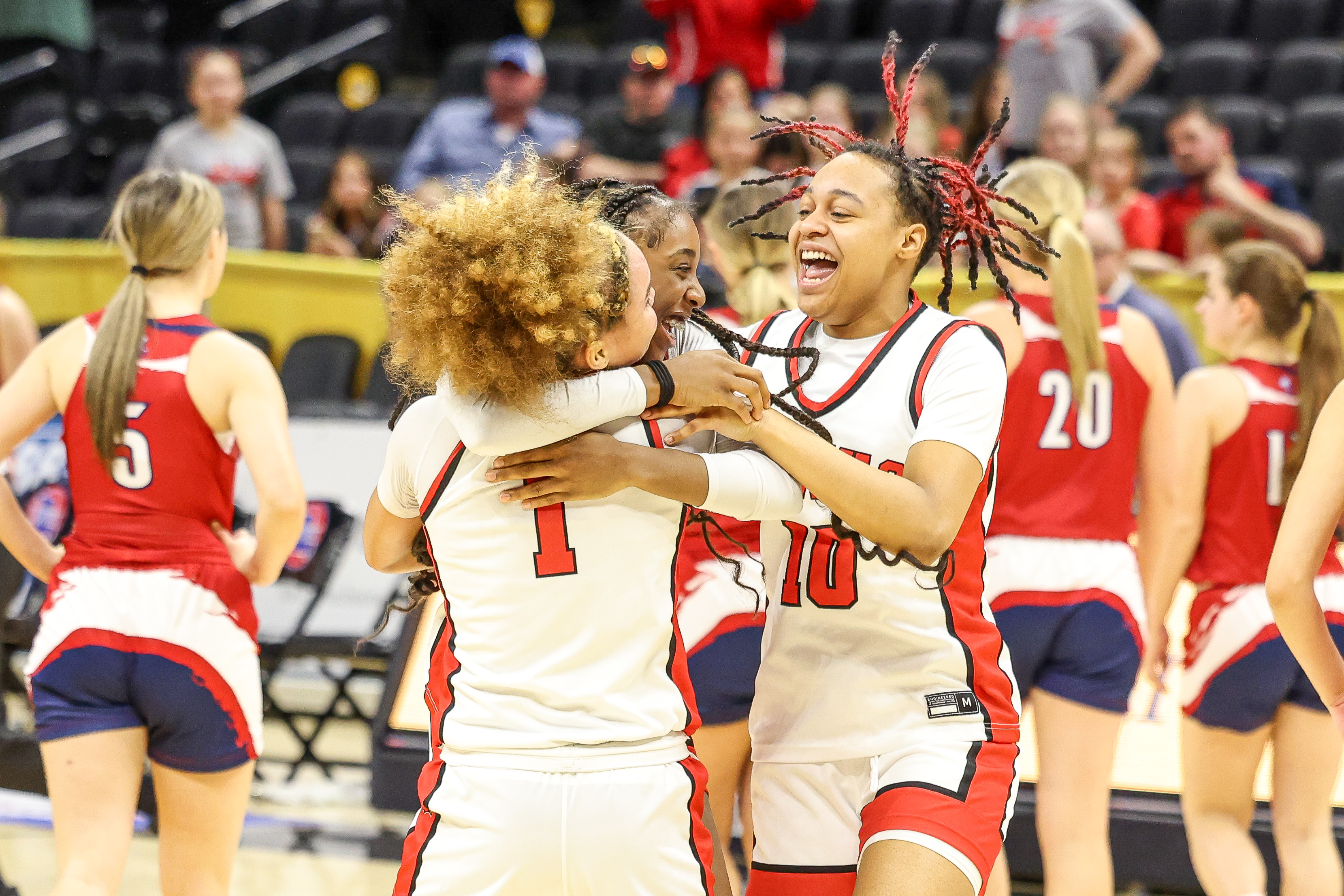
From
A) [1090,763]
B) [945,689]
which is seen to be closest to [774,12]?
[1090,763]

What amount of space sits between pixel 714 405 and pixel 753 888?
901 mm

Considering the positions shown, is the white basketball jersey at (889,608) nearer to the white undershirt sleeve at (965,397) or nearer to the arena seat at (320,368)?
the white undershirt sleeve at (965,397)

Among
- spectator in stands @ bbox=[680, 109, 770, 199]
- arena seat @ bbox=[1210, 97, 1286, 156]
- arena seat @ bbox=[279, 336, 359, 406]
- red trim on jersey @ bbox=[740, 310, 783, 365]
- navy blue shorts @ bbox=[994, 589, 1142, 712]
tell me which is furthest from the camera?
arena seat @ bbox=[1210, 97, 1286, 156]

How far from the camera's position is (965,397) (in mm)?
2336

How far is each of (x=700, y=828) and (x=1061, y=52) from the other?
5.84m

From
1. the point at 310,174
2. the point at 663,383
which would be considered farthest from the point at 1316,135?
the point at 663,383

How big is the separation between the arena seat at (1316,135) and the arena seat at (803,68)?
2.97m

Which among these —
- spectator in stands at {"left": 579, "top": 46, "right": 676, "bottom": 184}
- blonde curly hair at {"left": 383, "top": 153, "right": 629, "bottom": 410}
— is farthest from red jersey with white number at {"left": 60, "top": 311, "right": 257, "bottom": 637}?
spectator in stands at {"left": 579, "top": 46, "right": 676, "bottom": 184}

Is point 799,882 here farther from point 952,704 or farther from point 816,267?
point 816,267

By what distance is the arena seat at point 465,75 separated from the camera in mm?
10195

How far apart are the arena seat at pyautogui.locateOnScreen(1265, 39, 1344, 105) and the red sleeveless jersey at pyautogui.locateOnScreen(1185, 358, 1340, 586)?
6.07 metres

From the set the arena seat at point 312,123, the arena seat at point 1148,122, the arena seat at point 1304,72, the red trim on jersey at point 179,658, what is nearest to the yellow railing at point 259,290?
the arena seat at point 312,123

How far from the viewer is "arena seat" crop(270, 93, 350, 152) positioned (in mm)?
10406

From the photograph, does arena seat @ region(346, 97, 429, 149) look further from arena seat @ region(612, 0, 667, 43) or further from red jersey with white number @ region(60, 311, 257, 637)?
red jersey with white number @ region(60, 311, 257, 637)
